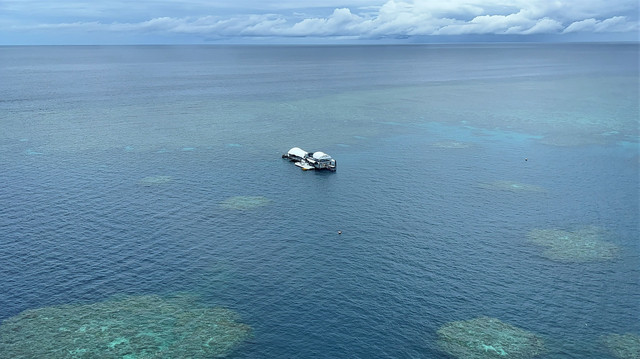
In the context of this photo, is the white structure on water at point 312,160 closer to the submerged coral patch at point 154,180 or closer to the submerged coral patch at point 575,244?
the submerged coral patch at point 154,180

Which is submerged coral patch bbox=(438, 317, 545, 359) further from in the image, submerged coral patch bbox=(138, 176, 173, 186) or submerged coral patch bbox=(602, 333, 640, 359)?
submerged coral patch bbox=(138, 176, 173, 186)

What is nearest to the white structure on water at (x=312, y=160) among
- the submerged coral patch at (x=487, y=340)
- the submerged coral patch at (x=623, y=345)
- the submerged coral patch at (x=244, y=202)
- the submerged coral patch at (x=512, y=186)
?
the submerged coral patch at (x=244, y=202)

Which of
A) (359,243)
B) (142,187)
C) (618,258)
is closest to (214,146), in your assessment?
(142,187)

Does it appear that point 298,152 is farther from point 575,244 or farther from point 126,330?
point 126,330

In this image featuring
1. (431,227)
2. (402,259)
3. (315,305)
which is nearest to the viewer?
(315,305)

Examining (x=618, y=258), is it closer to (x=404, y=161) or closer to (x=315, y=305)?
(x=315, y=305)

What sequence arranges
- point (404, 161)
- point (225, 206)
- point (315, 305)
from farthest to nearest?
point (404, 161) → point (225, 206) → point (315, 305)
